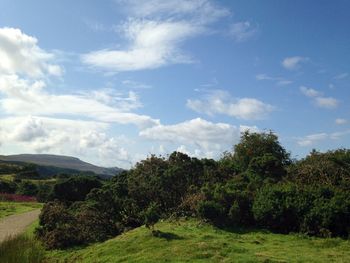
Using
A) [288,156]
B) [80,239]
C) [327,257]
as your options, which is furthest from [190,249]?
[288,156]

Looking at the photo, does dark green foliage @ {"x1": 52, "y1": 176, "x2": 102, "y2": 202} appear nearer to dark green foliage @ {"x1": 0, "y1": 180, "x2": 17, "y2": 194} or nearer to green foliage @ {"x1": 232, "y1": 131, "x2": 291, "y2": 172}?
green foliage @ {"x1": 232, "y1": 131, "x2": 291, "y2": 172}

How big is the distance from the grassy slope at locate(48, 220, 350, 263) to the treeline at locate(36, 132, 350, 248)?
3.41ft

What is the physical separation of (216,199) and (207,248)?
536 centimetres

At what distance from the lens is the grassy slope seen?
15477 mm

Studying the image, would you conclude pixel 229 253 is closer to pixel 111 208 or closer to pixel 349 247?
pixel 349 247

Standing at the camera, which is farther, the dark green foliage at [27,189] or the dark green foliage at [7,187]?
the dark green foliage at [7,187]

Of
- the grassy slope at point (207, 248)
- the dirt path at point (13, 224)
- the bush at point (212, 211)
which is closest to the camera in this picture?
the grassy slope at point (207, 248)

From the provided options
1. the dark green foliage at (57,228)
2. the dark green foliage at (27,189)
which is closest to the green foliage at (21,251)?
the dark green foliage at (57,228)

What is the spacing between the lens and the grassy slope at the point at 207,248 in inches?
609

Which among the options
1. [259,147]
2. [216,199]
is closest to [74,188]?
[259,147]

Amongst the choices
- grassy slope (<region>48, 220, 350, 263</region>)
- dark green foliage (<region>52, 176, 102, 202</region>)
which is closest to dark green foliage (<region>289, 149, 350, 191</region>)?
grassy slope (<region>48, 220, 350, 263</region>)

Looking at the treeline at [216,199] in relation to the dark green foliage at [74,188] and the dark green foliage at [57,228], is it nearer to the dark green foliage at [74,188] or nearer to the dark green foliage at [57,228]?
the dark green foliage at [57,228]

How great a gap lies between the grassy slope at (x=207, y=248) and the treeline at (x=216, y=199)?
3.41 ft

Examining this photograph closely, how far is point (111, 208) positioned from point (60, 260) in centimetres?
557
